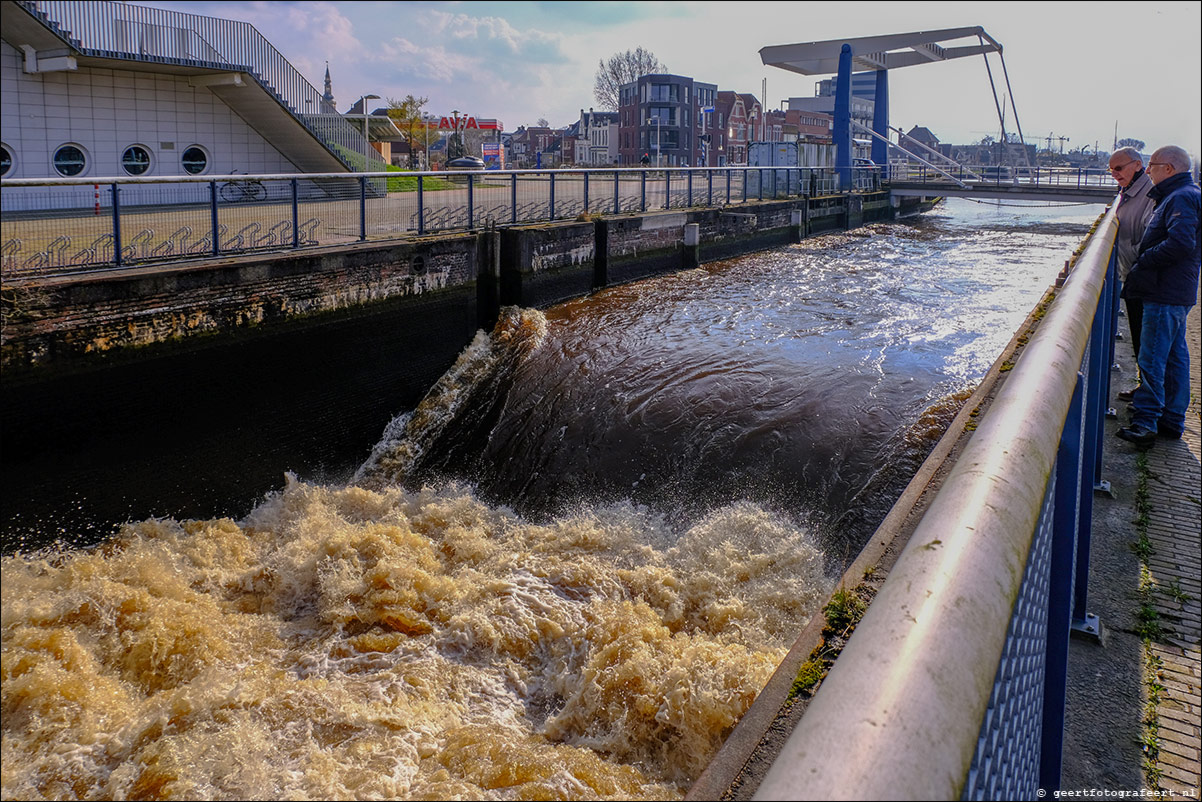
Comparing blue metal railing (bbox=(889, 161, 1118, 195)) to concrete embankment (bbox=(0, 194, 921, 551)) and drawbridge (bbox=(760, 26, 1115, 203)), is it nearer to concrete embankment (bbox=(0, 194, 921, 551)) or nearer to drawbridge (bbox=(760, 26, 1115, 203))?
drawbridge (bbox=(760, 26, 1115, 203))

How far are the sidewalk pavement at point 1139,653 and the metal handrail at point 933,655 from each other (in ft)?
8.55

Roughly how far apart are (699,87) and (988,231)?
5566cm

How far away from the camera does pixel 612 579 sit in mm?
6594

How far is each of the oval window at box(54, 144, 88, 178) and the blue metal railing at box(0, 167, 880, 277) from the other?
9.75 metres

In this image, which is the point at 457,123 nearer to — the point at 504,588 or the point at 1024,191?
the point at 1024,191

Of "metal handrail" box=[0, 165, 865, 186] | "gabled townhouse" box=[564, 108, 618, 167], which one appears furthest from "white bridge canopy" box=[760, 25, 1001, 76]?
"gabled townhouse" box=[564, 108, 618, 167]

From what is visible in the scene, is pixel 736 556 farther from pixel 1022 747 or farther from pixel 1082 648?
pixel 1022 747

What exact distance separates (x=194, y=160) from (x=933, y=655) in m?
22.8

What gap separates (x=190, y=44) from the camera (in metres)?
19.2

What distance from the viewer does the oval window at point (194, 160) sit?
67.7ft

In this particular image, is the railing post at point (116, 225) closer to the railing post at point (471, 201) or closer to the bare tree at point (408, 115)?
the railing post at point (471, 201)

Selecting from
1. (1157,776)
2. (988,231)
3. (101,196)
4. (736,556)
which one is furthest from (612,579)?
(988,231)

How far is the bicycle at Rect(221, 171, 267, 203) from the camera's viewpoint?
30.4ft

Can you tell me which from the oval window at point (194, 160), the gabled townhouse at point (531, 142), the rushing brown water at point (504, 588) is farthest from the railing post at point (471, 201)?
the gabled townhouse at point (531, 142)
